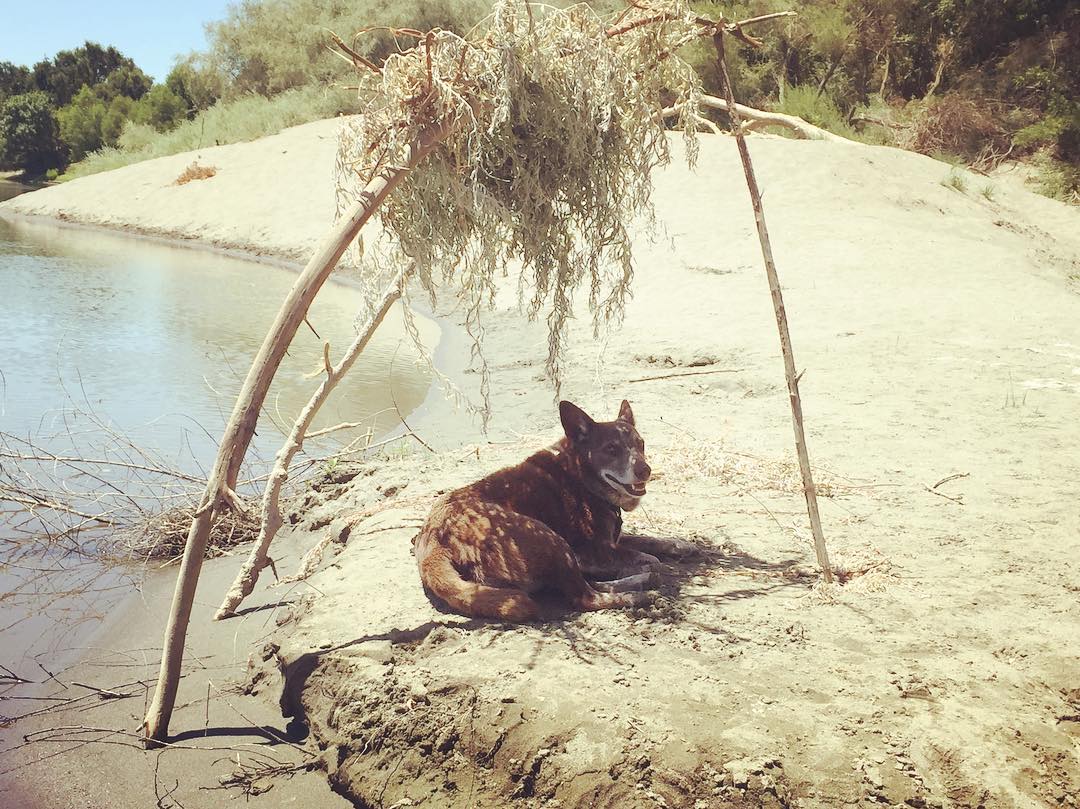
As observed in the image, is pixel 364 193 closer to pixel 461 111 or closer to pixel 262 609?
pixel 461 111

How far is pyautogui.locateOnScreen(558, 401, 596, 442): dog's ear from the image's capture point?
4676 mm

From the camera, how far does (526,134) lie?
421 centimetres

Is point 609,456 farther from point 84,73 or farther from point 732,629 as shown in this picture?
point 84,73

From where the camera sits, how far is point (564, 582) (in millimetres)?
4363

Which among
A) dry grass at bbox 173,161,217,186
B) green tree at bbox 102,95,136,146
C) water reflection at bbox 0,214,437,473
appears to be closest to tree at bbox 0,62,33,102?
green tree at bbox 102,95,136,146

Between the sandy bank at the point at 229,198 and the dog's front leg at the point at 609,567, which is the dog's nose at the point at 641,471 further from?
the sandy bank at the point at 229,198

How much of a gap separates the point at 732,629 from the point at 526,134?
106 inches

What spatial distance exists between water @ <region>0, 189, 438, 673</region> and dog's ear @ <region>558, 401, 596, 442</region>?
173 cm

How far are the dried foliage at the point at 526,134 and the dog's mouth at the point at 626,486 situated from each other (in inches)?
37.2

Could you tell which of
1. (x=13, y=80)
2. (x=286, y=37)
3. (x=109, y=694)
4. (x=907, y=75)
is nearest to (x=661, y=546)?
(x=109, y=694)

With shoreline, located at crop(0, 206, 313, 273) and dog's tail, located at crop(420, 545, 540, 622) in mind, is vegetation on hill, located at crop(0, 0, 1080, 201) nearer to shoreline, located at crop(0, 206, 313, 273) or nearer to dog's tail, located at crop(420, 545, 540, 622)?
shoreline, located at crop(0, 206, 313, 273)

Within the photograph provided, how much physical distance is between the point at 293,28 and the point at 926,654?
46355 millimetres

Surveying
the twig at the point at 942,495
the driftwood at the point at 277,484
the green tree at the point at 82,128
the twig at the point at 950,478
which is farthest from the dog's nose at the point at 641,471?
Result: the green tree at the point at 82,128

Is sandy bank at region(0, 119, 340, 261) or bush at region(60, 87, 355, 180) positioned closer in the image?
sandy bank at region(0, 119, 340, 261)
